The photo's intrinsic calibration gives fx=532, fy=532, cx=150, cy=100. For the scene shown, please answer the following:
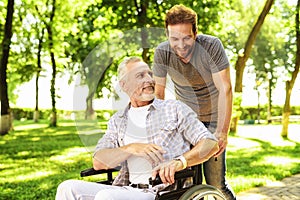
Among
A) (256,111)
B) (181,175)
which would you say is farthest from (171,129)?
(256,111)

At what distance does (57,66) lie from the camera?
22781 mm

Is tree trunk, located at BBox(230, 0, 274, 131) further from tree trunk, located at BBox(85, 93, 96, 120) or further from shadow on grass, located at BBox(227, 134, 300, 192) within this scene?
tree trunk, located at BBox(85, 93, 96, 120)

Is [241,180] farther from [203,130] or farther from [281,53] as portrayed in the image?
[281,53]

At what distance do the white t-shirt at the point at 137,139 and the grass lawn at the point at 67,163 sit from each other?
190mm

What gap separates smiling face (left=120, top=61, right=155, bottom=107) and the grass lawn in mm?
304

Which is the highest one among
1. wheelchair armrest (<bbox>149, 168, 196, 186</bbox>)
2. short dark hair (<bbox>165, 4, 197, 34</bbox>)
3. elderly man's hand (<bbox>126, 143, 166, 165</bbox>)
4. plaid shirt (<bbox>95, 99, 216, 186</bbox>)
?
short dark hair (<bbox>165, 4, 197, 34</bbox>)

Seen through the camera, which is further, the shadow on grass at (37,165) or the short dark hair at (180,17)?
the shadow on grass at (37,165)

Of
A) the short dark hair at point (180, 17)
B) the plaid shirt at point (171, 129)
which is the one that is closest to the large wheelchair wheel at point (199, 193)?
the plaid shirt at point (171, 129)

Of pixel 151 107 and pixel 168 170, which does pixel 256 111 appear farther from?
pixel 168 170

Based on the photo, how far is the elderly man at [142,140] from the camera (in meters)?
2.65

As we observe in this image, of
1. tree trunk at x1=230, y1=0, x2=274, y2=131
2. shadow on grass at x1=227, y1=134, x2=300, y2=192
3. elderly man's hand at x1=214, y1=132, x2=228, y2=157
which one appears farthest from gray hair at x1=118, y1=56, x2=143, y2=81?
tree trunk at x1=230, y1=0, x2=274, y2=131

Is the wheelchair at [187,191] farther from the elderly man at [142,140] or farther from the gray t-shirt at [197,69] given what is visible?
the gray t-shirt at [197,69]

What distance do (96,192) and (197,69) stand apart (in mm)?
910

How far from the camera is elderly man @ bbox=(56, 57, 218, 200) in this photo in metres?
2.65
